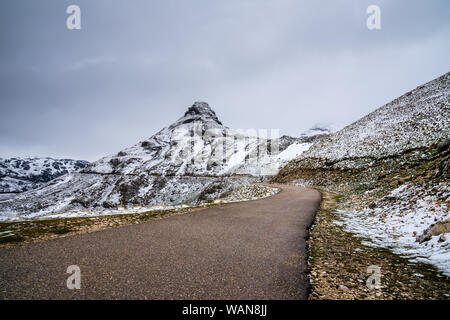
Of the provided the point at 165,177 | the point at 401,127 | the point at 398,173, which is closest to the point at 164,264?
the point at 398,173

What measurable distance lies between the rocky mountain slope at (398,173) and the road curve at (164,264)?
3.60m

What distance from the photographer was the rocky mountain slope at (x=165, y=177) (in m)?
67.4

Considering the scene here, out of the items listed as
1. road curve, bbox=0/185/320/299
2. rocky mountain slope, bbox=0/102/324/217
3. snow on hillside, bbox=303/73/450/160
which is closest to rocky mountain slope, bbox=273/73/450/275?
snow on hillside, bbox=303/73/450/160

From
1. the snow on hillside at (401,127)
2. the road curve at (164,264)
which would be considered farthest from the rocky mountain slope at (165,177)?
the road curve at (164,264)

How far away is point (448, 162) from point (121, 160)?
13132 cm

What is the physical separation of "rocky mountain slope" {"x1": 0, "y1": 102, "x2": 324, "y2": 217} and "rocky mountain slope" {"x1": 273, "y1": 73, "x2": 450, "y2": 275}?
26.1 m

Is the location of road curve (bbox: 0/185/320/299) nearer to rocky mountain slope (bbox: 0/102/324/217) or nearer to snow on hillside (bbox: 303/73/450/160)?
snow on hillside (bbox: 303/73/450/160)

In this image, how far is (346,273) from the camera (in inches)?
174

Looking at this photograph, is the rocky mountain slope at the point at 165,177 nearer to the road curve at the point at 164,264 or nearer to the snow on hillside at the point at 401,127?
the snow on hillside at the point at 401,127

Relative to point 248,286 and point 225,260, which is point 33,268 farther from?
point 248,286

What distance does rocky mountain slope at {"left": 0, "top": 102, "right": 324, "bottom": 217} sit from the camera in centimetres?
6744
